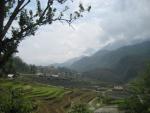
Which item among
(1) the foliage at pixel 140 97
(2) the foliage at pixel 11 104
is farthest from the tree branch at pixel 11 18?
(1) the foliage at pixel 140 97

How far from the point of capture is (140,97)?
57.4m

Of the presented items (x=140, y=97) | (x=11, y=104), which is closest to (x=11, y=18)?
(x=11, y=104)

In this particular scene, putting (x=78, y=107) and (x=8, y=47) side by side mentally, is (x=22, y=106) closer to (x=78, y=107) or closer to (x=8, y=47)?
(x=8, y=47)

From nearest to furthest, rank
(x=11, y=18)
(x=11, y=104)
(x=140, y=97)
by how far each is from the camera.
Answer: (x=11, y=18) < (x=11, y=104) < (x=140, y=97)

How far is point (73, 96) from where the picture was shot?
79000 mm

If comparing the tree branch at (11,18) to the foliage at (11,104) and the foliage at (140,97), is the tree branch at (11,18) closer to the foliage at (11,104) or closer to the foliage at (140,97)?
the foliage at (11,104)

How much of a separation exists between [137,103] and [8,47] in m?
48.4

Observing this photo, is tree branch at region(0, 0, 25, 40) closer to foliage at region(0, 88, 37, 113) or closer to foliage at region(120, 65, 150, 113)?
foliage at region(0, 88, 37, 113)

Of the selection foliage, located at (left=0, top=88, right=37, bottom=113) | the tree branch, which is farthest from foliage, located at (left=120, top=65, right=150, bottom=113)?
the tree branch

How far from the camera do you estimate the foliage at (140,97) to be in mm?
55731

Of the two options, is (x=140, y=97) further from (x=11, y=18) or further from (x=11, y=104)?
(x=11, y=18)

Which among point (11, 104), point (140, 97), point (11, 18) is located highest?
point (11, 18)

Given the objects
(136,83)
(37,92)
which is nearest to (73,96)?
(37,92)

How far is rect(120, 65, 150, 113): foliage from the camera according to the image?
5573 centimetres
